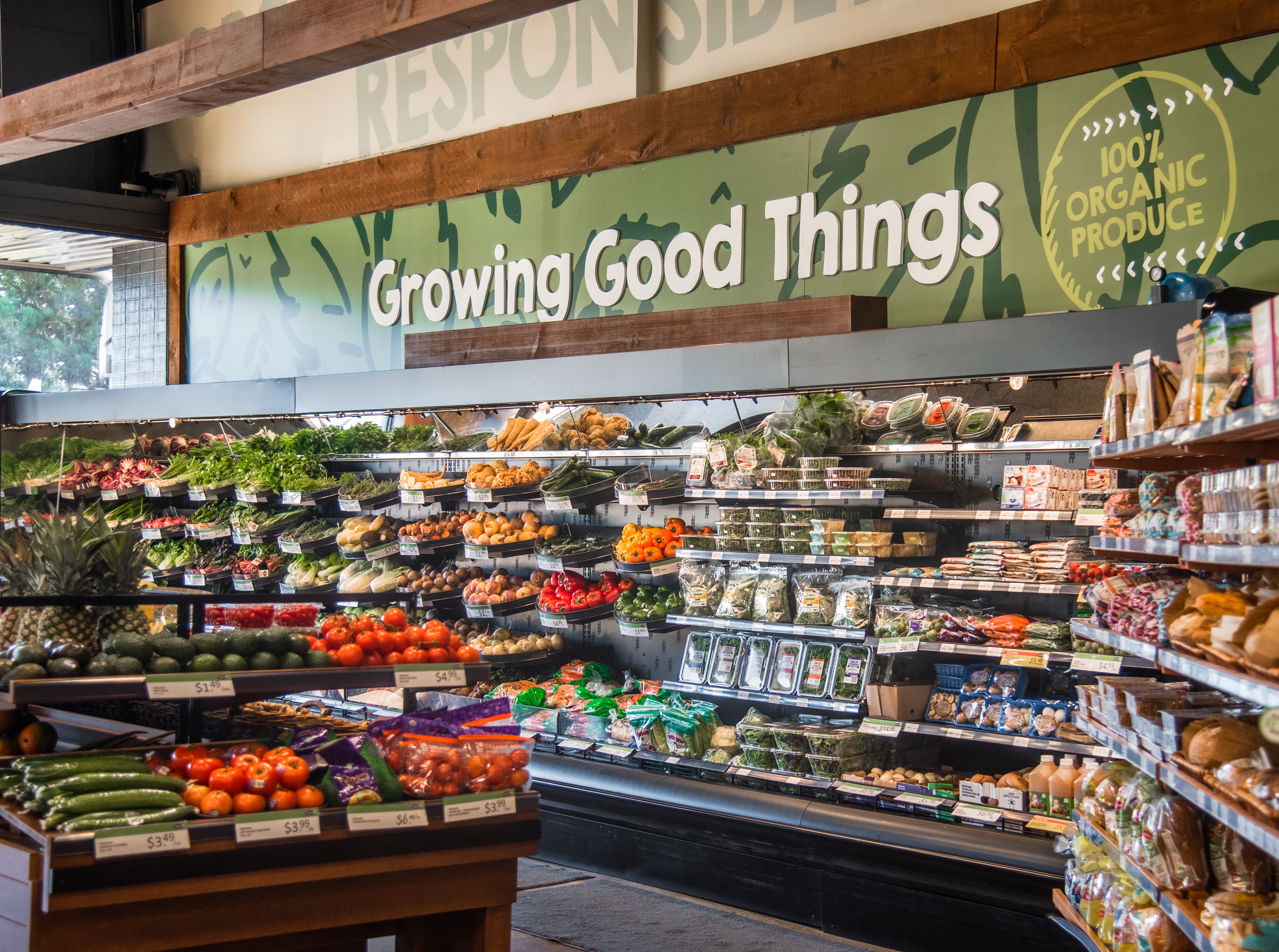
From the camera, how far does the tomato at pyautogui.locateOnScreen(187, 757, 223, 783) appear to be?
3076 millimetres

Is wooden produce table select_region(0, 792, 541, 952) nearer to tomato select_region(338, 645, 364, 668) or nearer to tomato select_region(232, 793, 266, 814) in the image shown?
tomato select_region(232, 793, 266, 814)

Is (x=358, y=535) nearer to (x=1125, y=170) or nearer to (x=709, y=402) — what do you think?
(x=709, y=402)

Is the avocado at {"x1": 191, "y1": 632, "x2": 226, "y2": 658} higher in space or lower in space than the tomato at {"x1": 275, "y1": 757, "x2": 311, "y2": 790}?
higher

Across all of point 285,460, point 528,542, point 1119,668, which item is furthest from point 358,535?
point 1119,668

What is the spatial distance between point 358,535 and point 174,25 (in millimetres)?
5047

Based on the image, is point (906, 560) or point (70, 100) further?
point (70, 100)

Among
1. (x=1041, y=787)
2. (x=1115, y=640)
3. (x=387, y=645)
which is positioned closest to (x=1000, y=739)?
(x=1041, y=787)

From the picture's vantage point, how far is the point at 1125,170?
186 inches

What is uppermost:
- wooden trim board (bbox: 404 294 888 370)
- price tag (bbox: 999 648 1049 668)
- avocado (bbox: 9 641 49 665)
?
wooden trim board (bbox: 404 294 888 370)

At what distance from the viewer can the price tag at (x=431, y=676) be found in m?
3.54

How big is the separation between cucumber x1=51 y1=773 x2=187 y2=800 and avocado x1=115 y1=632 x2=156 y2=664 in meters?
0.41

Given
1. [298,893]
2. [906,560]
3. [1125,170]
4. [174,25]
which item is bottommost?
[298,893]

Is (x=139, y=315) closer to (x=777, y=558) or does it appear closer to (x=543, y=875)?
(x=543, y=875)

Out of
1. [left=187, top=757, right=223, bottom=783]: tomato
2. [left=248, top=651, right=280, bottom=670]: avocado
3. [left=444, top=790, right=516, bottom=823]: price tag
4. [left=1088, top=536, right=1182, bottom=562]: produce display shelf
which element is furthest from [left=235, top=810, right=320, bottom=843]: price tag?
[left=1088, top=536, right=1182, bottom=562]: produce display shelf
